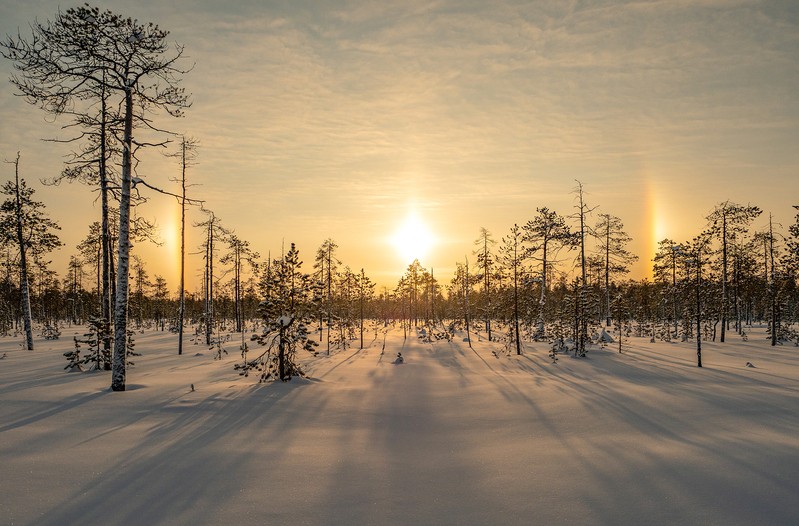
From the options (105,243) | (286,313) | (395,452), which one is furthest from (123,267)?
(395,452)

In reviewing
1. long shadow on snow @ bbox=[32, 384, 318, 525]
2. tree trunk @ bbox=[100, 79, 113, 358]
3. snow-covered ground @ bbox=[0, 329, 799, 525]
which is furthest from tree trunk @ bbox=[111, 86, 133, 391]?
tree trunk @ bbox=[100, 79, 113, 358]

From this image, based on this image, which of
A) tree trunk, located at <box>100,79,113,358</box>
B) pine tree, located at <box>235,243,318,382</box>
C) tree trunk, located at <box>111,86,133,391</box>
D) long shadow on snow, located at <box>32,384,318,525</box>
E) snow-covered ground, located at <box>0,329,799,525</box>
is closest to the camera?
long shadow on snow, located at <box>32,384,318,525</box>

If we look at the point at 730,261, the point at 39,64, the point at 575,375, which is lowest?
the point at 575,375

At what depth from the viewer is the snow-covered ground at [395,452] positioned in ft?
18.5

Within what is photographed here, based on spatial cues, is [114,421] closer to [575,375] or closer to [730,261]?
[575,375]

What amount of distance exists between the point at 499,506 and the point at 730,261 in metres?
45.8

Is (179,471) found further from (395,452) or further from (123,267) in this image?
(123,267)

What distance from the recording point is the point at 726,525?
523 centimetres

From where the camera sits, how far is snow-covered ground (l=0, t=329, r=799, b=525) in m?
5.62

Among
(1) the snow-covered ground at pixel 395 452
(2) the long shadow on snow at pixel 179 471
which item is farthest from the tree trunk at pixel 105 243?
(2) the long shadow on snow at pixel 179 471

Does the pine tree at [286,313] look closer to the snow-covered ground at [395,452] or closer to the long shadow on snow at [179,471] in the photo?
the snow-covered ground at [395,452]

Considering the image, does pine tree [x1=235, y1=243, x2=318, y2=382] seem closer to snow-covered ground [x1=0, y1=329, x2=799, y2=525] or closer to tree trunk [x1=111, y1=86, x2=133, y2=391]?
snow-covered ground [x1=0, y1=329, x2=799, y2=525]

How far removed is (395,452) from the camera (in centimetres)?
816

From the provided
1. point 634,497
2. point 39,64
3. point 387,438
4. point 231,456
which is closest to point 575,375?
point 387,438
